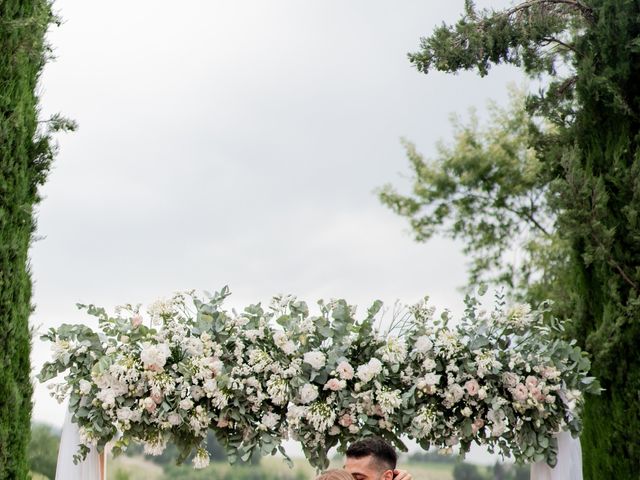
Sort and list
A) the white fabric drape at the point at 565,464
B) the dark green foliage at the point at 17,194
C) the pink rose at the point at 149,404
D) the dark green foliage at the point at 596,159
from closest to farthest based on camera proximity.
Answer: the pink rose at the point at 149,404 < the white fabric drape at the point at 565,464 < the dark green foliage at the point at 17,194 < the dark green foliage at the point at 596,159

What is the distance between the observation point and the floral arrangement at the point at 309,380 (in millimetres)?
5188

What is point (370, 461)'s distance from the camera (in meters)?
4.04

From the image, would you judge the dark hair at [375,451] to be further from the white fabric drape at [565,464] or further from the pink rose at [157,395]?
the white fabric drape at [565,464]

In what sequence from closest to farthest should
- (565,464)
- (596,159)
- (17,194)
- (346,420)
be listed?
(346,420) < (565,464) < (17,194) < (596,159)

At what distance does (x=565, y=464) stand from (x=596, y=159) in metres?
2.56

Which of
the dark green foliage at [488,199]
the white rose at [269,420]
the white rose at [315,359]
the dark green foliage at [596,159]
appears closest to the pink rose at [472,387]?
the white rose at [315,359]

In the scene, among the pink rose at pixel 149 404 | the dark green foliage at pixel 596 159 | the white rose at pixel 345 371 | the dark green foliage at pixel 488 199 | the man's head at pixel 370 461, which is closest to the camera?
the man's head at pixel 370 461

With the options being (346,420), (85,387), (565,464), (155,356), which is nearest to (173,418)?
(155,356)

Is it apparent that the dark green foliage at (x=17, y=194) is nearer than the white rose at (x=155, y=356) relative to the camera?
No

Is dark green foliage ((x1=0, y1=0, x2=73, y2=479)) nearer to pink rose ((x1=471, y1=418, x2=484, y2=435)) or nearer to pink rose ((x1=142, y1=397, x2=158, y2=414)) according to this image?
pink rose ((x1=142, y1=397, x2=158, y2=414))

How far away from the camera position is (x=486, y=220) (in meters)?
16.2

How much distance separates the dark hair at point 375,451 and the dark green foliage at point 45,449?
579 inches

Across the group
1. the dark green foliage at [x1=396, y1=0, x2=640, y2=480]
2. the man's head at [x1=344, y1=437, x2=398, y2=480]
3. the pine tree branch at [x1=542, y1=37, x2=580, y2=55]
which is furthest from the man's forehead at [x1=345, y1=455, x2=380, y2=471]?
the pine tree branch at [x1=542, y1=37, x2=580, y2=55]

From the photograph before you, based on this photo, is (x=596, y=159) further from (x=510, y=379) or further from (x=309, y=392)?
(x=309, y=392)
